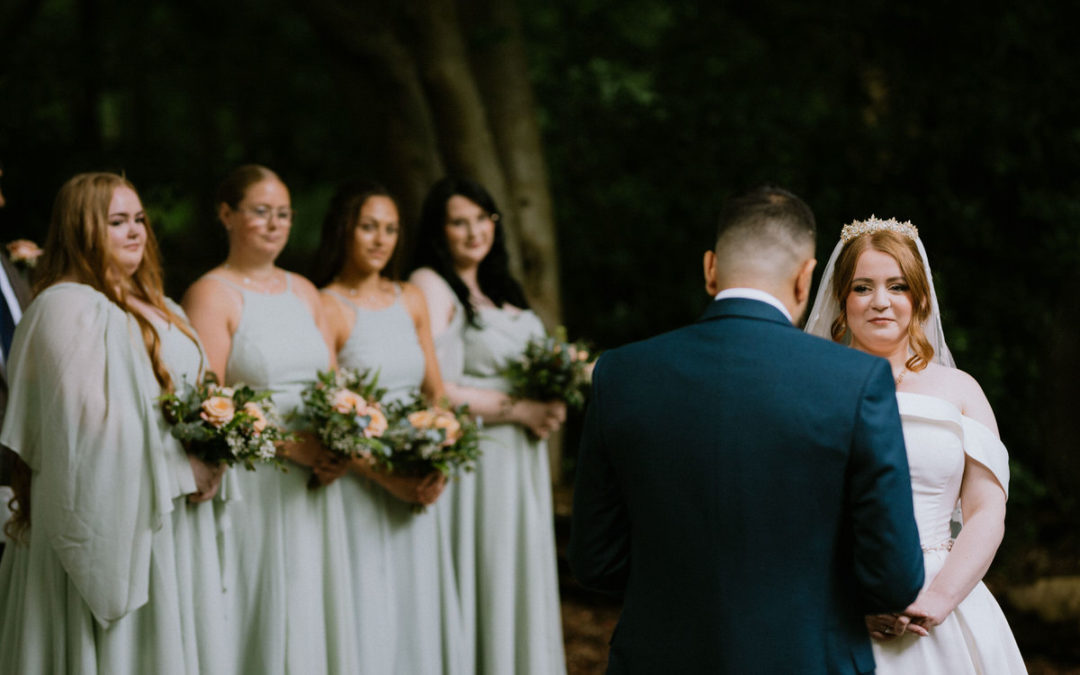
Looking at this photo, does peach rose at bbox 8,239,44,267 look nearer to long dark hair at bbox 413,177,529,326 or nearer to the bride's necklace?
the bride's necklace

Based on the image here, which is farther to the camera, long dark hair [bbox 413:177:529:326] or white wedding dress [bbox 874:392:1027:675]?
long dark hair [bbox 413:177:529:326]

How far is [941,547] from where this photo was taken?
10.4 feet

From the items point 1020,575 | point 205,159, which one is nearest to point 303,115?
point 205,159

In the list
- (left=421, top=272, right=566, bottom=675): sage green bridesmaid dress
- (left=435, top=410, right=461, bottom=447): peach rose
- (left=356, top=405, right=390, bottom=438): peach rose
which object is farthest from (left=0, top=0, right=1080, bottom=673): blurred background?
(left=356, top=405, right=390, bottom=438): peach rose

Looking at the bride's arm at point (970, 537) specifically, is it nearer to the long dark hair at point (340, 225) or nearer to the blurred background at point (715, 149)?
the long dark hair at point (340, 225)

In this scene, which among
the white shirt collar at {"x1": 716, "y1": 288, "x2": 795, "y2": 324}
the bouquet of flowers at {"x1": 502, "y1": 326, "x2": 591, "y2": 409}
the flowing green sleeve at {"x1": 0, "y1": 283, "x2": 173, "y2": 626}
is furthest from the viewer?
the bouquet of flowers at {"x1": 502, "y1": 326, "x2": 591, "y2": 409}

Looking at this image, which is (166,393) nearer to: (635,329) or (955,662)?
(955,662)

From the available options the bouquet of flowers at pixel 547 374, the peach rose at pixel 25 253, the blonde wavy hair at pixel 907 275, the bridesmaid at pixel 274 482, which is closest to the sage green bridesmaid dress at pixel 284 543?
the bridesmaid at pixel 274 482

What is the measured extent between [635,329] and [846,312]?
18.9 ft

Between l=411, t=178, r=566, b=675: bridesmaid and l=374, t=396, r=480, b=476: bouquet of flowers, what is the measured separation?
27 centimetres

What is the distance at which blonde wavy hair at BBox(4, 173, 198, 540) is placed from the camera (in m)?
4.01

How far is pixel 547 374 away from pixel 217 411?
Answer: 1.88 m

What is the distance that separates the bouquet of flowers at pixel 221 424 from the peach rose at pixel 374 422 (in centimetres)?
47

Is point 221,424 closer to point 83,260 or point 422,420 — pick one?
point 83,260
